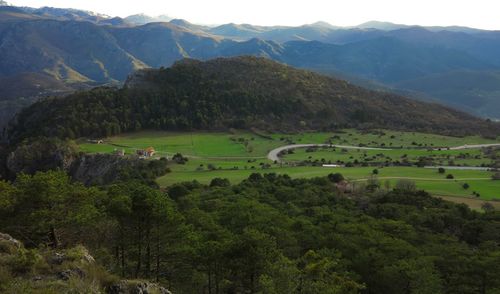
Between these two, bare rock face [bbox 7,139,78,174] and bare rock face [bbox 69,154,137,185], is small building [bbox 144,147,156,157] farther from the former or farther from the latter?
bare rock face [bbox 7,139,78,174]

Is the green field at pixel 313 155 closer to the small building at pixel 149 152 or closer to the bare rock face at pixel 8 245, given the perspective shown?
the small building at pixel 149 152

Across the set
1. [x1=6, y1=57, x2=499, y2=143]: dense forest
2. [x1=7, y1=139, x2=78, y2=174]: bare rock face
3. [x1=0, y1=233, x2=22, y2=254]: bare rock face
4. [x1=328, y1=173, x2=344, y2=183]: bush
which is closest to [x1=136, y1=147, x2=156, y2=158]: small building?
[x1=7, y1=139, x2=78, y2=174]: bare rock face

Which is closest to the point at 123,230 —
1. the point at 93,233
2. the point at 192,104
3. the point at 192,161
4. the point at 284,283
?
the point at 93,233

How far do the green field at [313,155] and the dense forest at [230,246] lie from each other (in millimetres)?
30218

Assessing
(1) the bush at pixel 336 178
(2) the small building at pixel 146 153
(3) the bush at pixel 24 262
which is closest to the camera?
(3) the bush at pixel 24 262

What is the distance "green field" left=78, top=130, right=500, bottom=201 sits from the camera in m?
77.2

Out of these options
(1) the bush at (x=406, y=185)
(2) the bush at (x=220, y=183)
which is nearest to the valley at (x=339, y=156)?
(1) the bush at (x=406, y=185)

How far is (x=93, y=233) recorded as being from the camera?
31609 millimetres

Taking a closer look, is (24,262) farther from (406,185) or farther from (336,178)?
(336,178)

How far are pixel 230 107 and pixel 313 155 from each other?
5519 centimetres

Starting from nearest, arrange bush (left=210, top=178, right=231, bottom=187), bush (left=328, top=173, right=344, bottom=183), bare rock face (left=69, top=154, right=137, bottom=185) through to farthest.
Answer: bush (left=210, top=178, right=231, bottom=187) → bush (left=328, top=173, right=344, bottom=183) → bare rock face (left=69, top=154, right=137, bottom=185)

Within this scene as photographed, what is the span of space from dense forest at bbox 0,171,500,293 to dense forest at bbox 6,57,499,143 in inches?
3711

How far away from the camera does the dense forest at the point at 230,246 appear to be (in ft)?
86.2

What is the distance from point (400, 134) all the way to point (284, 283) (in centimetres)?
11958
